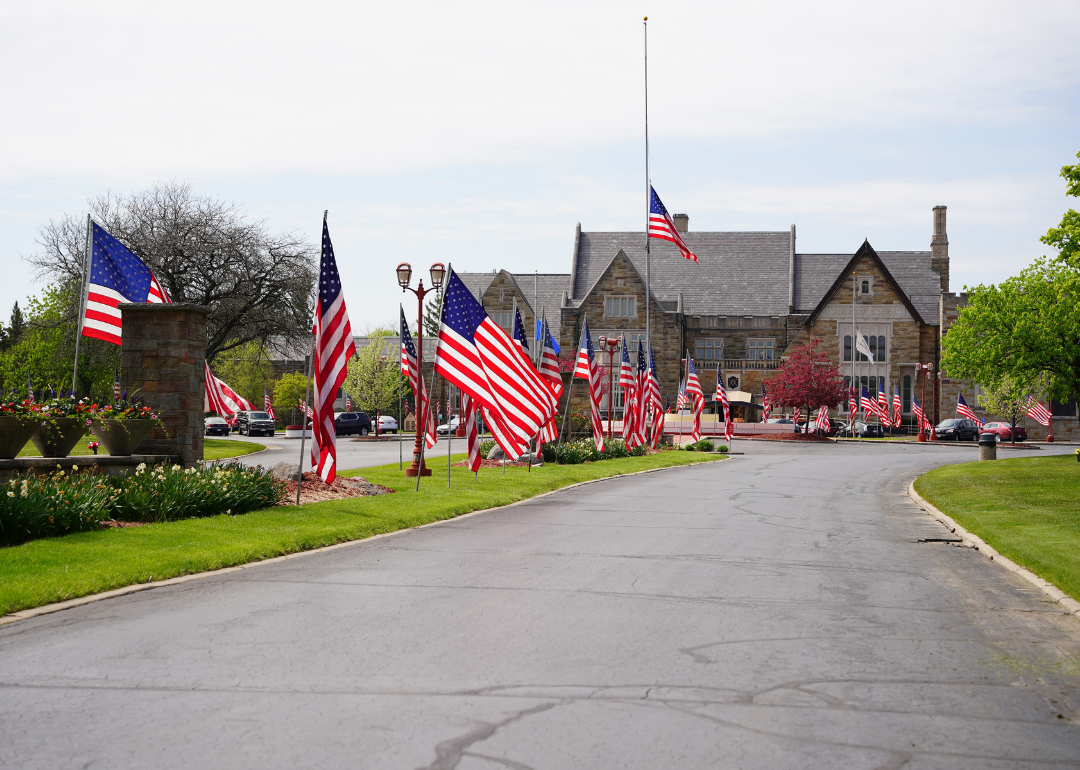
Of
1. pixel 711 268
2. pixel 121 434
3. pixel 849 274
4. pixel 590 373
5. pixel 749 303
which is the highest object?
pixel 711 268

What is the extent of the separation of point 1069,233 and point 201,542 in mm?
22935

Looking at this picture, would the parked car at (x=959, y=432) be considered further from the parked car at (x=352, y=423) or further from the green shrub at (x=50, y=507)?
the green shrub at (x=50, y=507)

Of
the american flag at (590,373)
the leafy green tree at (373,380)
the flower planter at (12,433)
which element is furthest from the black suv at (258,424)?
the flower planter at (12,433)

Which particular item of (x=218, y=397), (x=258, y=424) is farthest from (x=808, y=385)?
(x=218, y=397)

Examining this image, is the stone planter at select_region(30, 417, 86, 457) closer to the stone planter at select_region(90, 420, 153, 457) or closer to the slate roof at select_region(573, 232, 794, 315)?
the stone planter at select_region(90, 420, 153, 457)

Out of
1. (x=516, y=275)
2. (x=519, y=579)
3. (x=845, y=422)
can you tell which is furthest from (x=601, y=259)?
(x=519, y=579)

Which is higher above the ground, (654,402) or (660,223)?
(660,223)

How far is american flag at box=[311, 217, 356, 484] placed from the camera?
15969 mm

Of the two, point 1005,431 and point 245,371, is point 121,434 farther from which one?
point 245,371

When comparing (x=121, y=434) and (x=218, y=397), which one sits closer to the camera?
(x=121, y=434)

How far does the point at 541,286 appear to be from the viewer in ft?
255

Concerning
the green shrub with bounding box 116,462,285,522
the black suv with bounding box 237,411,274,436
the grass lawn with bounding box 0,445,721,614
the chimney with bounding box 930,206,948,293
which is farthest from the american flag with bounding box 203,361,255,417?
the chimney with bounding box 930,206,948,293

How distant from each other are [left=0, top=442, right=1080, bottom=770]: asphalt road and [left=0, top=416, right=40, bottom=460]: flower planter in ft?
17.4

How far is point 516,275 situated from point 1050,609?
71546 mm
